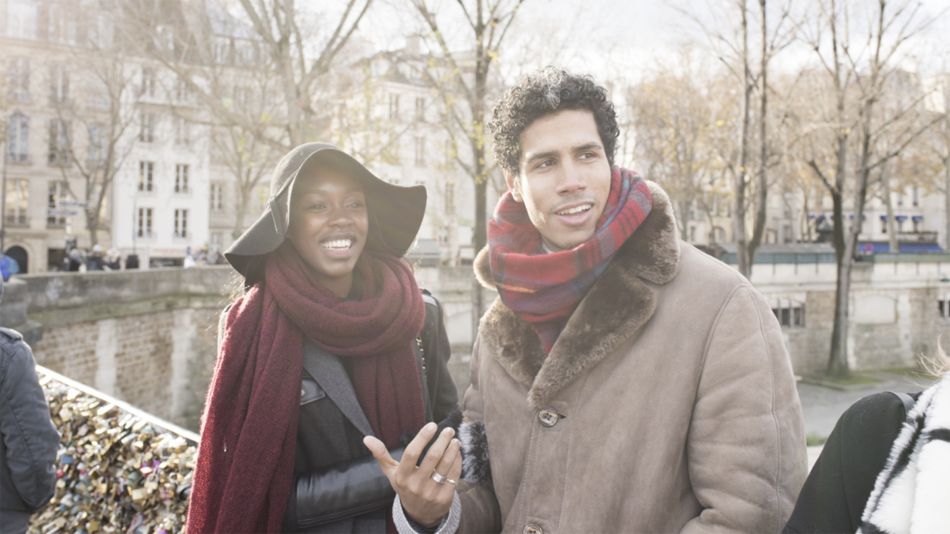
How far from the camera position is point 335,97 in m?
16.9

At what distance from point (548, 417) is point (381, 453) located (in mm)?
482

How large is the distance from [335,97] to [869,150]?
14.7 metres

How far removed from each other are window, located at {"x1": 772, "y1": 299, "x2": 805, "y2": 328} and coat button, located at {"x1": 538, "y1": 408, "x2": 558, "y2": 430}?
2267 cm

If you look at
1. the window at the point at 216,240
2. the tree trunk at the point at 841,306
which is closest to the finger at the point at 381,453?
the tree trunk at the point at 841,306

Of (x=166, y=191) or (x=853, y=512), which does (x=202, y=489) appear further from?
(x=166, y=191)

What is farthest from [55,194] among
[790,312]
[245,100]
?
[790,312]

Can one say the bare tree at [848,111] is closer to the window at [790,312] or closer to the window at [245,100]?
the window at [790,312]

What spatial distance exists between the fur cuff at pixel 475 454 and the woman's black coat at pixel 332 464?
33 cm

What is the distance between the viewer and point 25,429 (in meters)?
2.63

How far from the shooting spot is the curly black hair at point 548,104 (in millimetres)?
1809

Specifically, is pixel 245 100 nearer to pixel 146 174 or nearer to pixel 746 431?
pixel 746 431

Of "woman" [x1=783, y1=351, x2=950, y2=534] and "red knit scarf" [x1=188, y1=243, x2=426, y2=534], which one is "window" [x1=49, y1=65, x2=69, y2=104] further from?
"woman" [x1=783, y1=351, x2=950, y2=534]

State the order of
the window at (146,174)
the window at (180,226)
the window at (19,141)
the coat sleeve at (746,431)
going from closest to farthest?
the coat sleeve at (746,431) < the window at (19,141) < the window at (146,174) < the window at (180,226)

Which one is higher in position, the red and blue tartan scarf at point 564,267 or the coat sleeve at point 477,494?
the red and blue tartan scarf at point 564,267
